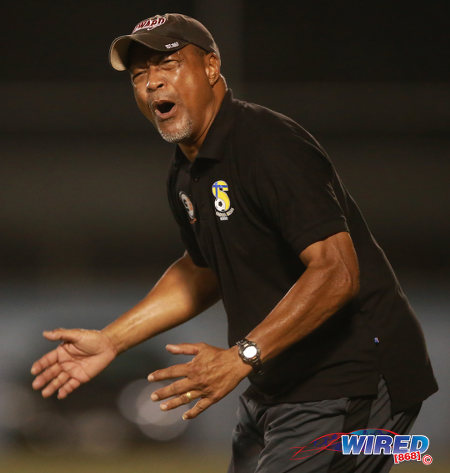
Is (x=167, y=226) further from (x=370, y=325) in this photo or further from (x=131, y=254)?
(x=370, y=325)

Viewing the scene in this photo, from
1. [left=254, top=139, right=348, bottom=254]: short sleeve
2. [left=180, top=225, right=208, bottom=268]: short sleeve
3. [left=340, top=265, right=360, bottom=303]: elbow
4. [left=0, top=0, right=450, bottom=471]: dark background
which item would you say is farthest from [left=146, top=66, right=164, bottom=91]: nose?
[left=0, top=0, right=450, bottom=471]: dark background

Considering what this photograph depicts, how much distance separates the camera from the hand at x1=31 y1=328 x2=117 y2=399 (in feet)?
11.7

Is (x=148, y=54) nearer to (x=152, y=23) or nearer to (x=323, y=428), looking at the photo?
(x=152, y=23)

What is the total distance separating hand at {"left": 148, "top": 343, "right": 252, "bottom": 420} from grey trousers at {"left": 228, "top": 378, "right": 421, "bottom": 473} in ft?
1.74

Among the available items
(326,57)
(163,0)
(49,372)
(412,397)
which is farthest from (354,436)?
(163,0)

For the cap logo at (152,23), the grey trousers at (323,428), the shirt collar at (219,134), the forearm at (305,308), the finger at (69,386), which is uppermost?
the cap logo at (152,23)

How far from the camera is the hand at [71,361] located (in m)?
3.57

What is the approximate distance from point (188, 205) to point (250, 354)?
38.1 inches

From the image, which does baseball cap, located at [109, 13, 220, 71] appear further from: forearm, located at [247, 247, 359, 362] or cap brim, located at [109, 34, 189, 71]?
forearm, located at [247, 247, 359, 362]

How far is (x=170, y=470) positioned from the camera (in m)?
6.88

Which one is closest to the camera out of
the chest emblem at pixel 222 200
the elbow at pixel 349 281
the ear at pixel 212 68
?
the elbow at pixel 349 281

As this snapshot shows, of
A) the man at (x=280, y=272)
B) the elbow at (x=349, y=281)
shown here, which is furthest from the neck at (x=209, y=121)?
the elbow at (x=349, y=281)

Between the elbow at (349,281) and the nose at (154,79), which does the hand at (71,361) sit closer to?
the nose at (154,79)

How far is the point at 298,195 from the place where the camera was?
3.01m
